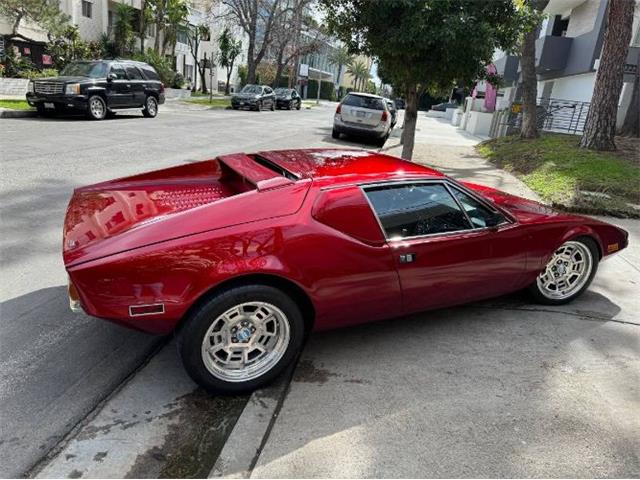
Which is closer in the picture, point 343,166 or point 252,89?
point 343,166

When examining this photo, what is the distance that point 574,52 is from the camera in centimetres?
2138

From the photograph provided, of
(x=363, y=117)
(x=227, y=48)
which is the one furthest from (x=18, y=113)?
(x=227, y=48)

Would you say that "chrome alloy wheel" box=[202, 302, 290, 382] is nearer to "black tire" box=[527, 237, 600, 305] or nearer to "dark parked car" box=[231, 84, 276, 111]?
"black tire" box=[527, 237, 600, 305]

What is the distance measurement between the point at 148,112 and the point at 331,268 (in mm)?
16952

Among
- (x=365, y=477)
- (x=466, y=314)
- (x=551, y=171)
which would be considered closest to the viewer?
(x=365, y=477)

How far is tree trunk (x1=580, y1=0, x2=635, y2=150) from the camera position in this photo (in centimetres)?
1099

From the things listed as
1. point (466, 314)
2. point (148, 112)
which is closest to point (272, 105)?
point (148, 112)

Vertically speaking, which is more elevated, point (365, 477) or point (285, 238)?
point (285, 238)

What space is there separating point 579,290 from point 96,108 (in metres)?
15.1

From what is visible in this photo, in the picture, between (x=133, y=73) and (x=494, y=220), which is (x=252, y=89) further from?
(x=494, y=220)

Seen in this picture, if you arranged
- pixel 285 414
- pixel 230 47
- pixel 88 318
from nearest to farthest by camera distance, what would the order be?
1. pixel 285 414
2. pixel 88 318
3. pixel 230 47

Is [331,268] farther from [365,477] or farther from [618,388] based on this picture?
[618,388]

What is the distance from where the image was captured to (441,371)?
127 inches

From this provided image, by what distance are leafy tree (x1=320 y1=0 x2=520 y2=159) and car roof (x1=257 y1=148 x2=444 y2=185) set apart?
4.86 meters
